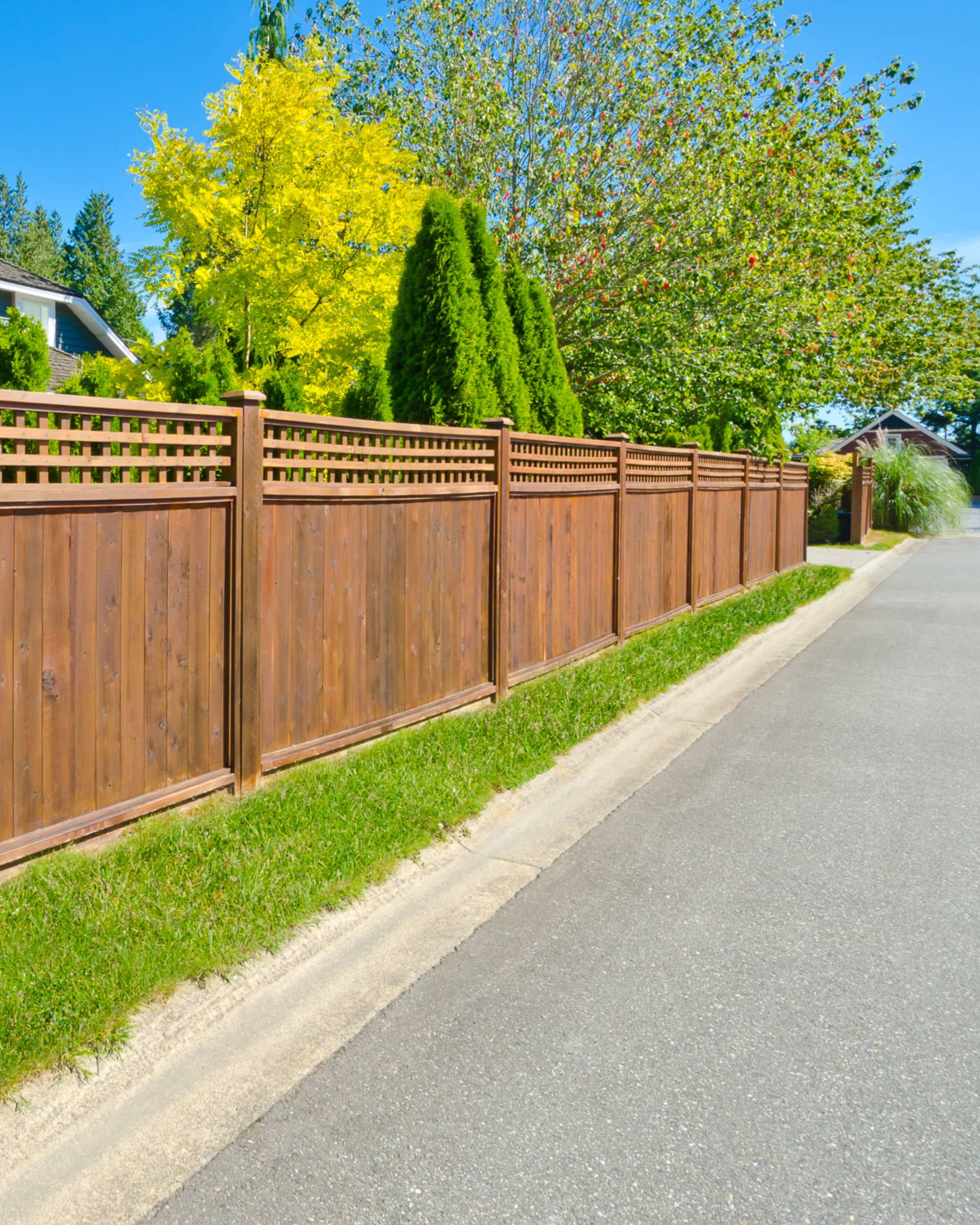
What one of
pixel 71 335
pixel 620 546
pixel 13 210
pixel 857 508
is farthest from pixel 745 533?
pixel 13 210

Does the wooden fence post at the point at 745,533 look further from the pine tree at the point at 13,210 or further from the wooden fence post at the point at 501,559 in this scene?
the pine tree at the point at 13,210

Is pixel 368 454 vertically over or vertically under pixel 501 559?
over

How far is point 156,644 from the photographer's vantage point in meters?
4.82

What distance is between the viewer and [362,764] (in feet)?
19.4

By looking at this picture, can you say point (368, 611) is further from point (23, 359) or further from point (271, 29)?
point (271, 29)

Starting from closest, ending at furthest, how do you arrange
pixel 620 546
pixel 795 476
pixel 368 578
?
pixel 368 578 → pixel 620 546 → pixel 795 476

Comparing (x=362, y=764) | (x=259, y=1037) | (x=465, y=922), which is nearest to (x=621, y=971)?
(x=465, y=922)

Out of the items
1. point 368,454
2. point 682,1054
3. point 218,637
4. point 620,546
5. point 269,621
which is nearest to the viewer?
point 682,1054

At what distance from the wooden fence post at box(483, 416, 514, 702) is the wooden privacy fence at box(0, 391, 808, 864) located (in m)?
0.02

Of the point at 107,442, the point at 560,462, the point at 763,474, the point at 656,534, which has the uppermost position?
the point at 763,474

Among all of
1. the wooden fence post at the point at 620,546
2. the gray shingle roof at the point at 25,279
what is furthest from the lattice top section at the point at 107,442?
the gray shingle roof at the point at 25,279

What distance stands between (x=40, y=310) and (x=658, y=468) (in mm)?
18904

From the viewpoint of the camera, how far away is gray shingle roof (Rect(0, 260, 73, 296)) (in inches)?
915

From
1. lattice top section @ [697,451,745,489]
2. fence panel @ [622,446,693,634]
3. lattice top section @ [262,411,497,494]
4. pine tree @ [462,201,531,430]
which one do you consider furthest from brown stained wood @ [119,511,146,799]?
lattice top section @ [697,451,745,489]
